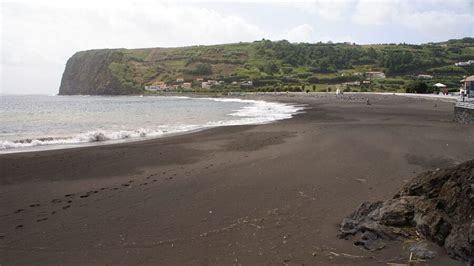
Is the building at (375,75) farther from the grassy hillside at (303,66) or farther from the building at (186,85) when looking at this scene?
the building at (186,85)

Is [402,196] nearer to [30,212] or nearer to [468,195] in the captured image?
[468,195]

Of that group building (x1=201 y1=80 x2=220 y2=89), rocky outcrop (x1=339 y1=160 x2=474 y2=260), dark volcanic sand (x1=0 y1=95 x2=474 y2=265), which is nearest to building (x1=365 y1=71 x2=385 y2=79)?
building (x1=201 y1=80 x2=220 y2=89)

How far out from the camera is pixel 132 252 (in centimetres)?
544

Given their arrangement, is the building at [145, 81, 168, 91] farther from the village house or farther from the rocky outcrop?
the rocky outcrop

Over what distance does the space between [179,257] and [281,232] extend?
177 centimetres

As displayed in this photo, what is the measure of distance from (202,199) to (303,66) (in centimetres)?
15784

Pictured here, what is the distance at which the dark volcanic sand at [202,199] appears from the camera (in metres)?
5.38

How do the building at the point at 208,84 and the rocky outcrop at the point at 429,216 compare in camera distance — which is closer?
the rocky outcrop at the point at 429,216

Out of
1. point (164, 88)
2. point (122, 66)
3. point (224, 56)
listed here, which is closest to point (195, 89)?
point (164, 88)

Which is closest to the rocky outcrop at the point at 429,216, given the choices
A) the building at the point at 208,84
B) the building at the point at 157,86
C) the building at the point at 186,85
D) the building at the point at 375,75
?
the building at the point at 375,75

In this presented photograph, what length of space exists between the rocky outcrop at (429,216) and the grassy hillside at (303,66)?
345ft

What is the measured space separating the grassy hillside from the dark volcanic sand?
9869cm

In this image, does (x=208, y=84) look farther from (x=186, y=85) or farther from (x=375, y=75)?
(x=375, y=75)

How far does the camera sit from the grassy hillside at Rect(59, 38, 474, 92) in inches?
5069
